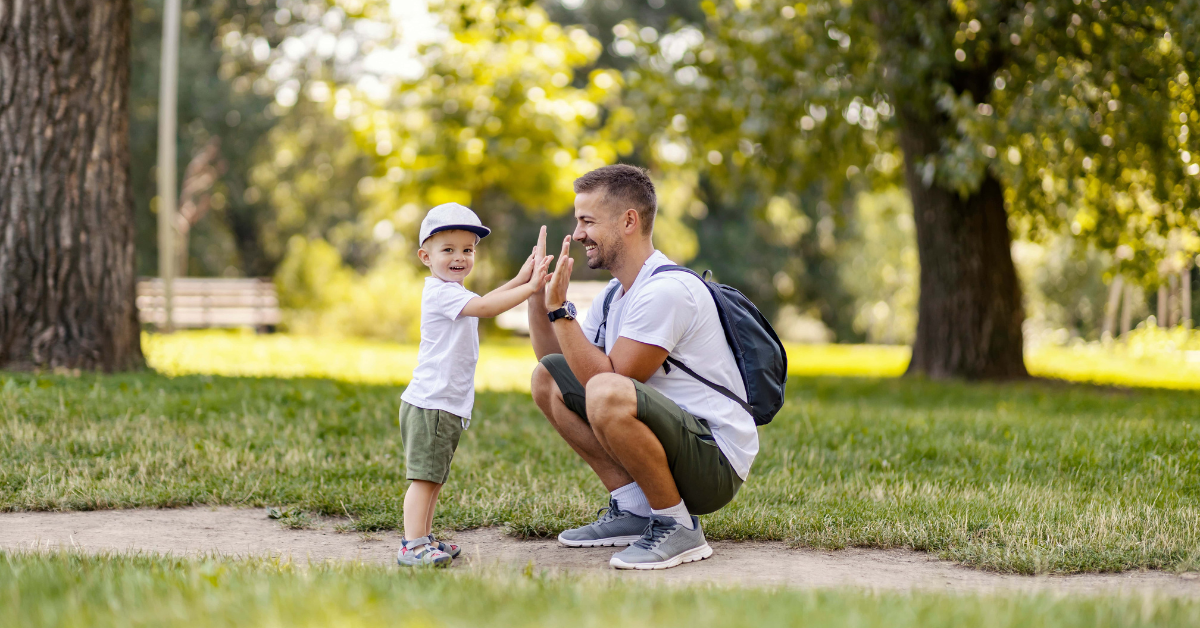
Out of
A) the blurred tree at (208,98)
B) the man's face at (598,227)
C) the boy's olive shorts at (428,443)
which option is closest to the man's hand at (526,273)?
the man's face at (598,227)

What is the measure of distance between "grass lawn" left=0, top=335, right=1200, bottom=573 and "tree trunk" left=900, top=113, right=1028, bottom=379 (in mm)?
3006

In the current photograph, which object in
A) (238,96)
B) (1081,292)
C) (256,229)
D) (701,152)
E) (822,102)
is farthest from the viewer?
(256,229)

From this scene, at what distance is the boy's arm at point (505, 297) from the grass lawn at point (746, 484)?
1347mm

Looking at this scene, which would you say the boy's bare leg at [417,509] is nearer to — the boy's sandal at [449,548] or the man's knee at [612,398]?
the boy's sandal at [449,548]

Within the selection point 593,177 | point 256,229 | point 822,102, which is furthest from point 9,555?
point 256,229

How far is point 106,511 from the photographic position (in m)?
5.25

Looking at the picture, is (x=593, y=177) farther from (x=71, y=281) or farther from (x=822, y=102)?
(x=822, y=102)

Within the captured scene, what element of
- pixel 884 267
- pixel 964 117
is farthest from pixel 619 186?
pixel 884 267

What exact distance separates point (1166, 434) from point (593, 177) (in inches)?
189

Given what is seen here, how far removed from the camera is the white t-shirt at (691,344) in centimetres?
407

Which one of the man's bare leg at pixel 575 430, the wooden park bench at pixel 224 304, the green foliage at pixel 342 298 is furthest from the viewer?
the wooden park bench at pixel 224 304

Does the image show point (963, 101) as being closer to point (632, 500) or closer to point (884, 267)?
point (632, 500)

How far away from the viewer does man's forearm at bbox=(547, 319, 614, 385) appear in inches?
162

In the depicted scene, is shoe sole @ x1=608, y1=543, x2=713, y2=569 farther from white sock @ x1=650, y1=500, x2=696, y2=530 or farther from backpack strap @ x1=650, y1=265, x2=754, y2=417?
backpack strap @ x1=650, y1=265, x2=754, y2=417
